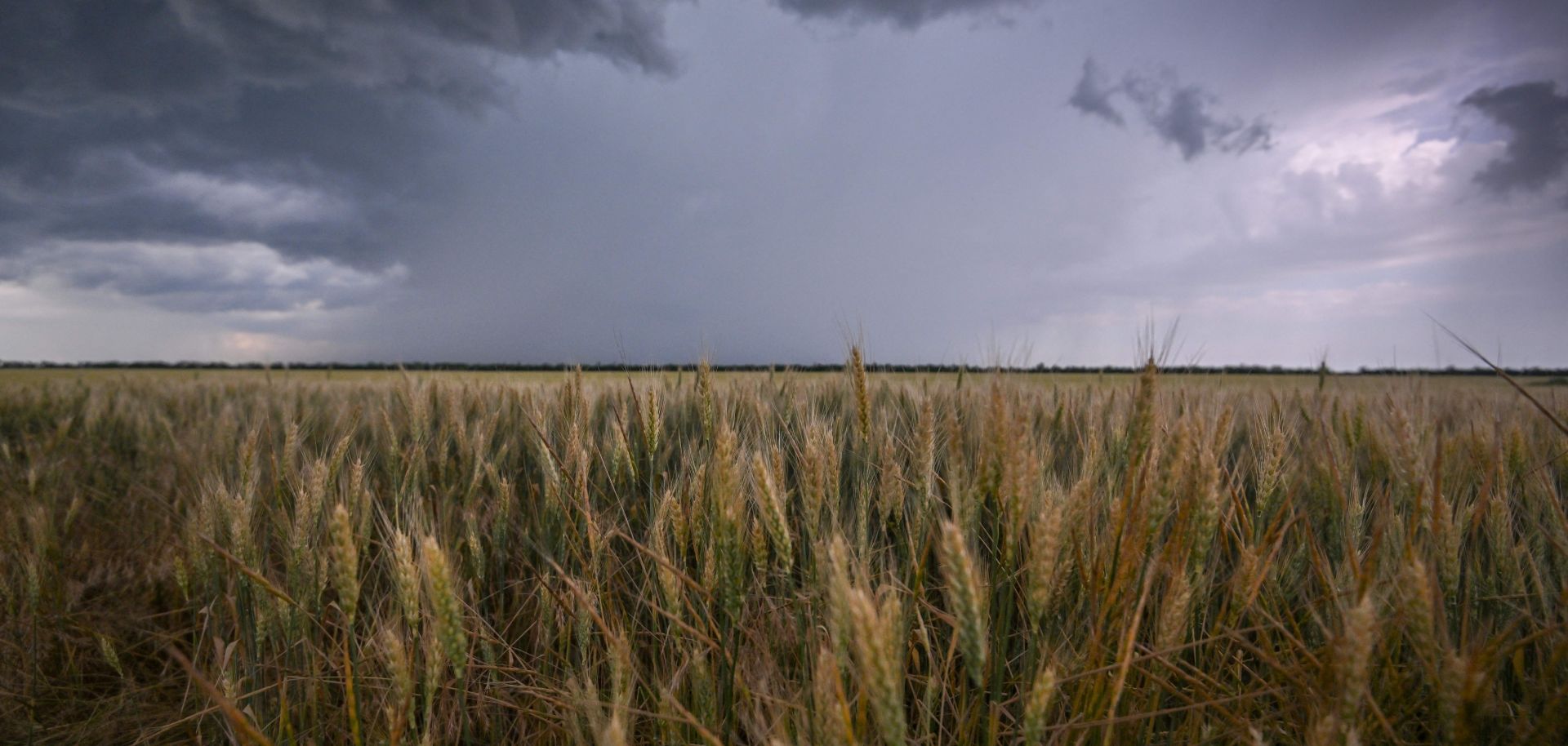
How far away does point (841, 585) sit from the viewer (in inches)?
33.3

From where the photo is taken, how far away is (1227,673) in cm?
164

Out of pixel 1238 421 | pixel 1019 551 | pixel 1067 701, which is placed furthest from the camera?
pixel 1238 421

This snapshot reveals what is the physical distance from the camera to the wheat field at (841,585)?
1.12m

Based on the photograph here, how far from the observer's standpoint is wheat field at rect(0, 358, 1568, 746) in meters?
1.12

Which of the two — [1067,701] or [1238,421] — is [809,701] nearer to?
[1067,701]

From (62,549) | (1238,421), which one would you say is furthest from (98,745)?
(1238,421)

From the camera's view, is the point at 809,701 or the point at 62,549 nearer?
the point at 809,701

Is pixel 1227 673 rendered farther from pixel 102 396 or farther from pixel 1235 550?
pixel 102 396

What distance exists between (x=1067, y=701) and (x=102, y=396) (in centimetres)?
768

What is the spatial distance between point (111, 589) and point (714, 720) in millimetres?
3332

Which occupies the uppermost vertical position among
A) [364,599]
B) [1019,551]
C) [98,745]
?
[1019,551]

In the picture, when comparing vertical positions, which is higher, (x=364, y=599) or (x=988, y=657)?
(x=988, y=657)

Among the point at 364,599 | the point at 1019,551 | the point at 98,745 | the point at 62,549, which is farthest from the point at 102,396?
the point at 1019,551

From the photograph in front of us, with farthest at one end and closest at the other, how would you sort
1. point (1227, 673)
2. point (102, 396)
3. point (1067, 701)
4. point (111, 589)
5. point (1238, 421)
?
1. point (102, 396)
2. point (1238, 421)
3. point (111, 589)
4. point (1227, 673)
5. point (1067, 701)
